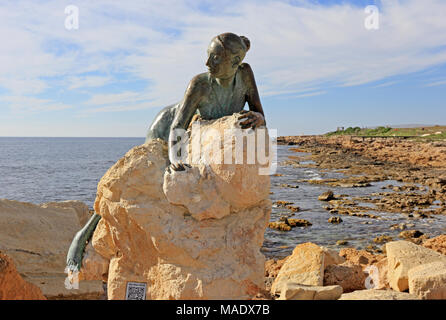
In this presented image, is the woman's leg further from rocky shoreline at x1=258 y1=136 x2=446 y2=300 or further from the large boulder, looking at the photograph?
rocky shoreline at x1=258 y1=136 x2=446 y2=300

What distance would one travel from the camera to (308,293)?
3320mm

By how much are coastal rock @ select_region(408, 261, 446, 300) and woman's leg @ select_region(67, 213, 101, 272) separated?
312cm

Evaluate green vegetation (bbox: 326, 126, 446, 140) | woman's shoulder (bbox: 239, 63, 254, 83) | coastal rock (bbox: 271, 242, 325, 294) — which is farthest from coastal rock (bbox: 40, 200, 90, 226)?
green vegetation (bbox: 326, 126, 446, 140)

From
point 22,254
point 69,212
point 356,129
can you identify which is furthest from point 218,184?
point 356,129

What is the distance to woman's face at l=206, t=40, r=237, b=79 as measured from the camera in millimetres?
3764

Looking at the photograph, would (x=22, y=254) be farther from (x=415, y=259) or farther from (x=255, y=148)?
(x=415, y=259)

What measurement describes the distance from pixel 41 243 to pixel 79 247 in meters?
3.85

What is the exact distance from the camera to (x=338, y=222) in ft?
42.0

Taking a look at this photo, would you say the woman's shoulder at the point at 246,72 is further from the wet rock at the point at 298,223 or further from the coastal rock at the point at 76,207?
the wet rock at the point at 298,223

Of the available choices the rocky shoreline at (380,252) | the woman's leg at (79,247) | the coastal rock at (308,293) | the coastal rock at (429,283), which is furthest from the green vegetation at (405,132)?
the woman's leg at (79,247)

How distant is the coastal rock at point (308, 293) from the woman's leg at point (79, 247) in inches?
79.2

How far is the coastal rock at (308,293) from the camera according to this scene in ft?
10.9

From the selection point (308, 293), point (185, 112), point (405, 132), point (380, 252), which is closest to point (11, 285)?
point (185, 112)
